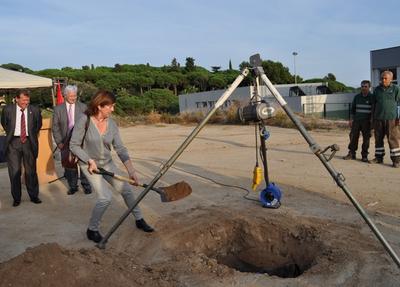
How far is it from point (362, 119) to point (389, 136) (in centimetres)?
94

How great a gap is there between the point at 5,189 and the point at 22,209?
1997 mm

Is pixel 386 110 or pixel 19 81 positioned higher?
pixel 19 81

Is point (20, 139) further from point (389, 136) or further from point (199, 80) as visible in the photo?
point (199, 80)

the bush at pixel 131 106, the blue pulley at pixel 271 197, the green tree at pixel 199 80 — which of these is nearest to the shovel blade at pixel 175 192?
the blue pulley at pixel 271 197

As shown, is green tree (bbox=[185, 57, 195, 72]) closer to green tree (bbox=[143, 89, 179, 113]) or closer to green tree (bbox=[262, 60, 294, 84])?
green tree (bbox=[262, 60, 294, 84])

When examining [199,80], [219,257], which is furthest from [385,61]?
[219,257]

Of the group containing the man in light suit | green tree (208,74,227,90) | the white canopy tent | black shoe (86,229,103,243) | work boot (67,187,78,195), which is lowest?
black shoe (86,229,103,243)

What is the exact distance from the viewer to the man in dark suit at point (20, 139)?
762 centimetres

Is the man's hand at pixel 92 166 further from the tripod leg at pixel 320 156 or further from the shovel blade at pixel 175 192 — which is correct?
the tripod leg at pixel 320 156

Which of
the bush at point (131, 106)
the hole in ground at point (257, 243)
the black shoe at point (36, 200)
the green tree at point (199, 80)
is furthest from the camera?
the green tree at point (199, 80)

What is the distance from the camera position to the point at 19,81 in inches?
388

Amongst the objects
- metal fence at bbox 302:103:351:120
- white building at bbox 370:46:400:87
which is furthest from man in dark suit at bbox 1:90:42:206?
white building at bbox 370:46:400:87

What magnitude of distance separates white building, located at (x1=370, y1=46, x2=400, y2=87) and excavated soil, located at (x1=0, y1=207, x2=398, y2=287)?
121 ft

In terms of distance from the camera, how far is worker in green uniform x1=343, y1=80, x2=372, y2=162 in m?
10.4
